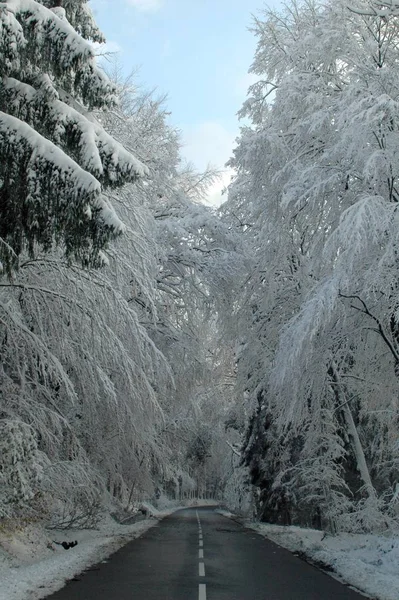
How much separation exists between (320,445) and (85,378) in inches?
301

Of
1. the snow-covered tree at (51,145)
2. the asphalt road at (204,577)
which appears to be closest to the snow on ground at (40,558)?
the asphalt road at (204,577)

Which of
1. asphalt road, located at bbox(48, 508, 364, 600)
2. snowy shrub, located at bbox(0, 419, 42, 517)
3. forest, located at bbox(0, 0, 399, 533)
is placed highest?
forest, located at bbox(0, 0, 399, 533)

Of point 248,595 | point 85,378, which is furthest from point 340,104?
point 248,595

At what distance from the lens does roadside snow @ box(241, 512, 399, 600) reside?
9259 mm

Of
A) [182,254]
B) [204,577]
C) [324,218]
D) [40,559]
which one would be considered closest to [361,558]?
[204,577]

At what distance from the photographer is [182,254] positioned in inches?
656

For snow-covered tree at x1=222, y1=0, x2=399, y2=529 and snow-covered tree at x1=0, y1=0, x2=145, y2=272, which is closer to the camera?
snow-covered tree at x1=0, y1=0, x2=145, y2=272

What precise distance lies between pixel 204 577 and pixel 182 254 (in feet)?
28.5

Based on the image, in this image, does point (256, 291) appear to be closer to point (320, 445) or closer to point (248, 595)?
point (320, 445)

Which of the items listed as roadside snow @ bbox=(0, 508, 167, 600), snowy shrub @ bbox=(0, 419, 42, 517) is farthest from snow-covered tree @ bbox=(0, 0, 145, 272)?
roadside snow @ bbox=(0, 508, 167, 600)

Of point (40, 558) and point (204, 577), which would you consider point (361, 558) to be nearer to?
point (204, 577)

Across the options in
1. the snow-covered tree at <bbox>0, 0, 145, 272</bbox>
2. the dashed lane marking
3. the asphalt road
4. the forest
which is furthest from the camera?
the asphalt road

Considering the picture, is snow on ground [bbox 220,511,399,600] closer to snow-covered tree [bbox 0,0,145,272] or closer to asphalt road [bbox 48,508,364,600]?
asphalt road [bbox 48,508,364,600]

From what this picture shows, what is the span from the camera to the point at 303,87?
12.4 metres
